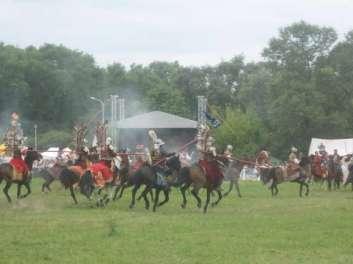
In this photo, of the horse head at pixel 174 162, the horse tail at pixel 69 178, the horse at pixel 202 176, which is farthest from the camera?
the horse tail at pixel 69 178

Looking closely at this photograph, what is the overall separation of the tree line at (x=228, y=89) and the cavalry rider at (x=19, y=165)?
21355 mm

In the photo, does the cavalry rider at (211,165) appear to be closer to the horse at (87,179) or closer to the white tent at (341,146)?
the horse at (87,179)

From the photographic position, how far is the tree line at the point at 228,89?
7669 cm

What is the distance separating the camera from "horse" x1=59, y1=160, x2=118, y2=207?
26.3 meters

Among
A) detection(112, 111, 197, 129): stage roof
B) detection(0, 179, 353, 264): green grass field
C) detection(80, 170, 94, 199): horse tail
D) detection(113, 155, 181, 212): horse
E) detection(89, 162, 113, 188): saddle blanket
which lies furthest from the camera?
detection(112, 111, 197, 129): stage roof

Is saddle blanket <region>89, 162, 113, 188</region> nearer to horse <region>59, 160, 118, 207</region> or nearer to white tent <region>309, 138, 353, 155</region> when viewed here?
horse <region>59, 160, 118, 207</region>

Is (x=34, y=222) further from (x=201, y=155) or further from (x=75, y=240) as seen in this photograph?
(x=201, y=155)

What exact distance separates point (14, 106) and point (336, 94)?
3994 centimetres

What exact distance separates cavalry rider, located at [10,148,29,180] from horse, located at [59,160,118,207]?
1324 mm

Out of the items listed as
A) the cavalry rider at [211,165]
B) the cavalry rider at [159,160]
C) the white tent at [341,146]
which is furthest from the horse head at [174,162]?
the white tent at [341,146]

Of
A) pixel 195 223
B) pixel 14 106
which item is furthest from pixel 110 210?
pixel 14 106

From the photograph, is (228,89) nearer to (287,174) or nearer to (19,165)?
(287,174)

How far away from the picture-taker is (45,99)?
100 m

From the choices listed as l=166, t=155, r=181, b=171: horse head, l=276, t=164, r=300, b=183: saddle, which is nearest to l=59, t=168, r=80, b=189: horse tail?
l=166, t=155, r=181, b=171: horse head
